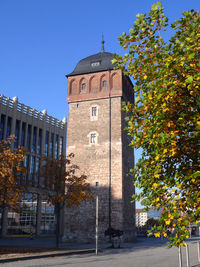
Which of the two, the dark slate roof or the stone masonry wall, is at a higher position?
the dark slate roof

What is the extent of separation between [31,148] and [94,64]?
17186 mm

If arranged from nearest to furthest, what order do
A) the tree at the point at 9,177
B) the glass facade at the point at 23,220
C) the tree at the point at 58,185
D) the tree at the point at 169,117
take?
1. the tree at the point at 169,117
2. the tree at the point at 9,177
3. the tree at the point at 58,185
4. the glass facade at the point at 23,220

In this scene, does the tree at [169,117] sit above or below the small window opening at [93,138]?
below

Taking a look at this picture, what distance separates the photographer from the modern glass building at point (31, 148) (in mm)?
40906

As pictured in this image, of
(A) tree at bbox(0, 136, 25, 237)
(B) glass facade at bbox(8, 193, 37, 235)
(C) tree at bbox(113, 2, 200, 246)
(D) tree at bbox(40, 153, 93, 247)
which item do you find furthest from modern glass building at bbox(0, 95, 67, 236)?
(C) tree at bbox(113, 2, 200, 246)

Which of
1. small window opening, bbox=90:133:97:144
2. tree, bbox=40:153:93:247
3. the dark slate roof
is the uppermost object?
the dark slate roof

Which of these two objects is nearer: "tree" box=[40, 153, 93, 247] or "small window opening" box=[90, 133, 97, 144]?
"tree" box=[40, 153, 93, 247]

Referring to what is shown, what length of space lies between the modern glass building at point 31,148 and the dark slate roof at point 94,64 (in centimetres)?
1209

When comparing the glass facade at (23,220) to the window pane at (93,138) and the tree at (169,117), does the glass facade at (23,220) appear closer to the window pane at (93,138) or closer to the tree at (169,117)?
the window pane at (93,138)

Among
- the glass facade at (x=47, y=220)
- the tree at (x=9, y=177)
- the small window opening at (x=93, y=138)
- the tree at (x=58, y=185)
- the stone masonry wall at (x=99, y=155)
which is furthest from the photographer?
the glass facade at (x=47, y=220)

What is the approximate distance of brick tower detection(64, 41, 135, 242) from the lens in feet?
97.4

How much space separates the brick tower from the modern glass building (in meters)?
9.54

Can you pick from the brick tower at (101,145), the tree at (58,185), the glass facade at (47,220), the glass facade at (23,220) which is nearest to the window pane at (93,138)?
the brick tower at (101,145)

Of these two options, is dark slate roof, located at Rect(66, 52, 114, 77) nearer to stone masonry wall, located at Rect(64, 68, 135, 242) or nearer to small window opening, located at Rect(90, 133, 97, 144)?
stone masonry wall, located at Rect(64, 68, 135, 242)
